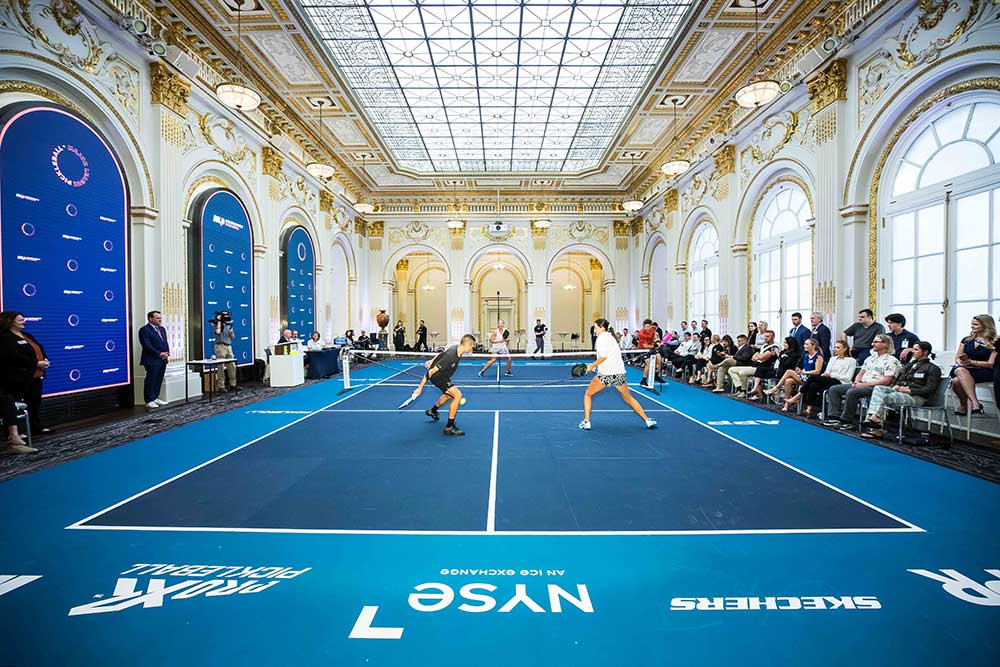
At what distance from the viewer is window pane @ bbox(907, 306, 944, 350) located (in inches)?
316

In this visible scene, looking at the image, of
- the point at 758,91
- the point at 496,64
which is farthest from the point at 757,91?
the point at 496,64

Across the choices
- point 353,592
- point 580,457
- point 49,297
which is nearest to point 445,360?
point 580,457

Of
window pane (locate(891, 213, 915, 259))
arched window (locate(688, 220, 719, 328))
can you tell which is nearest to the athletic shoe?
window pane (locate(891, 213, 915, 259))

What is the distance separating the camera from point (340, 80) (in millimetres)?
12773

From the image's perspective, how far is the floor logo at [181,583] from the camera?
2799mm

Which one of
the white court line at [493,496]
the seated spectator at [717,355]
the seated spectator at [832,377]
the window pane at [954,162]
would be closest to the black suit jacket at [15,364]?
the white court line at [493,496]

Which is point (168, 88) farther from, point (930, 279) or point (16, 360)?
point (930, 279)

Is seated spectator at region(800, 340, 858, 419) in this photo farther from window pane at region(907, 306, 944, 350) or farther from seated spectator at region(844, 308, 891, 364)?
window pane at region(907, 306, 944, 350)

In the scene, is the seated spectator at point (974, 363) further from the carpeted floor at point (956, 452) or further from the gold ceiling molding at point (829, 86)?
the gold ceiling molding at point (829, 86)

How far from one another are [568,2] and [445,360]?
757cm

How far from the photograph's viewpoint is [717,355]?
12.6m

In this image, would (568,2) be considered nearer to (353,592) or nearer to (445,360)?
(445,360)

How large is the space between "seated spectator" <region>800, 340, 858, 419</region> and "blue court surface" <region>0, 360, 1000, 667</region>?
6.73ft

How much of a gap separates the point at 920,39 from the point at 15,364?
14.0 meters
